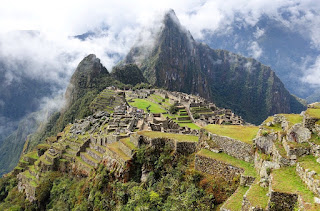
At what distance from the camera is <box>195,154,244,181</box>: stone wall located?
9969mm

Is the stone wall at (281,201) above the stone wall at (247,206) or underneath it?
above

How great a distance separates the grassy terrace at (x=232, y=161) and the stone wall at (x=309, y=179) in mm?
2137

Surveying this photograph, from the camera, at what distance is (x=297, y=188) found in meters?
6.60

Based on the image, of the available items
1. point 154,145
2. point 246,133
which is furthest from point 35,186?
point 246,133

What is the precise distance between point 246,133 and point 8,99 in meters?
208

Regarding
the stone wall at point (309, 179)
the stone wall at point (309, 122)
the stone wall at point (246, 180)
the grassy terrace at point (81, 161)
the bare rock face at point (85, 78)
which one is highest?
the bare rock face at point (85, 78)

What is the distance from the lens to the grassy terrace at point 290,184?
242 inches

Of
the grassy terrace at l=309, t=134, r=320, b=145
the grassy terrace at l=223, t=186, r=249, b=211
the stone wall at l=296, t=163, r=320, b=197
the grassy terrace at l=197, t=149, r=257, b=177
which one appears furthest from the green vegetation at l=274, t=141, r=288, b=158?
the grassy terrace at l=223, t=186, r=249, b=211

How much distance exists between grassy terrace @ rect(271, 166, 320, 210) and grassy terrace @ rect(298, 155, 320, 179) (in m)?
0.35

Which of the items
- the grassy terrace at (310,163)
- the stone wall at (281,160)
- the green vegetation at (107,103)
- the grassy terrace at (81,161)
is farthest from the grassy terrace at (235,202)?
the green vegetation at (107,103)

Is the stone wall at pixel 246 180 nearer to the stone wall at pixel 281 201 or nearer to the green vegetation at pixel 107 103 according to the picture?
the stone wall at pixel 281 201

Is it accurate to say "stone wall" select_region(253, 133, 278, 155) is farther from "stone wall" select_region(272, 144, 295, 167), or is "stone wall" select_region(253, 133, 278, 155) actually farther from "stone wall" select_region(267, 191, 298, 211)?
"stone wall" select_region(267, 191, 298, 211)

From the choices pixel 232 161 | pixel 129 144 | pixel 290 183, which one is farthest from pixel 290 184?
pixel 129 144

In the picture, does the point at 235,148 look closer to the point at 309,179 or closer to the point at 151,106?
the point at 309,179
